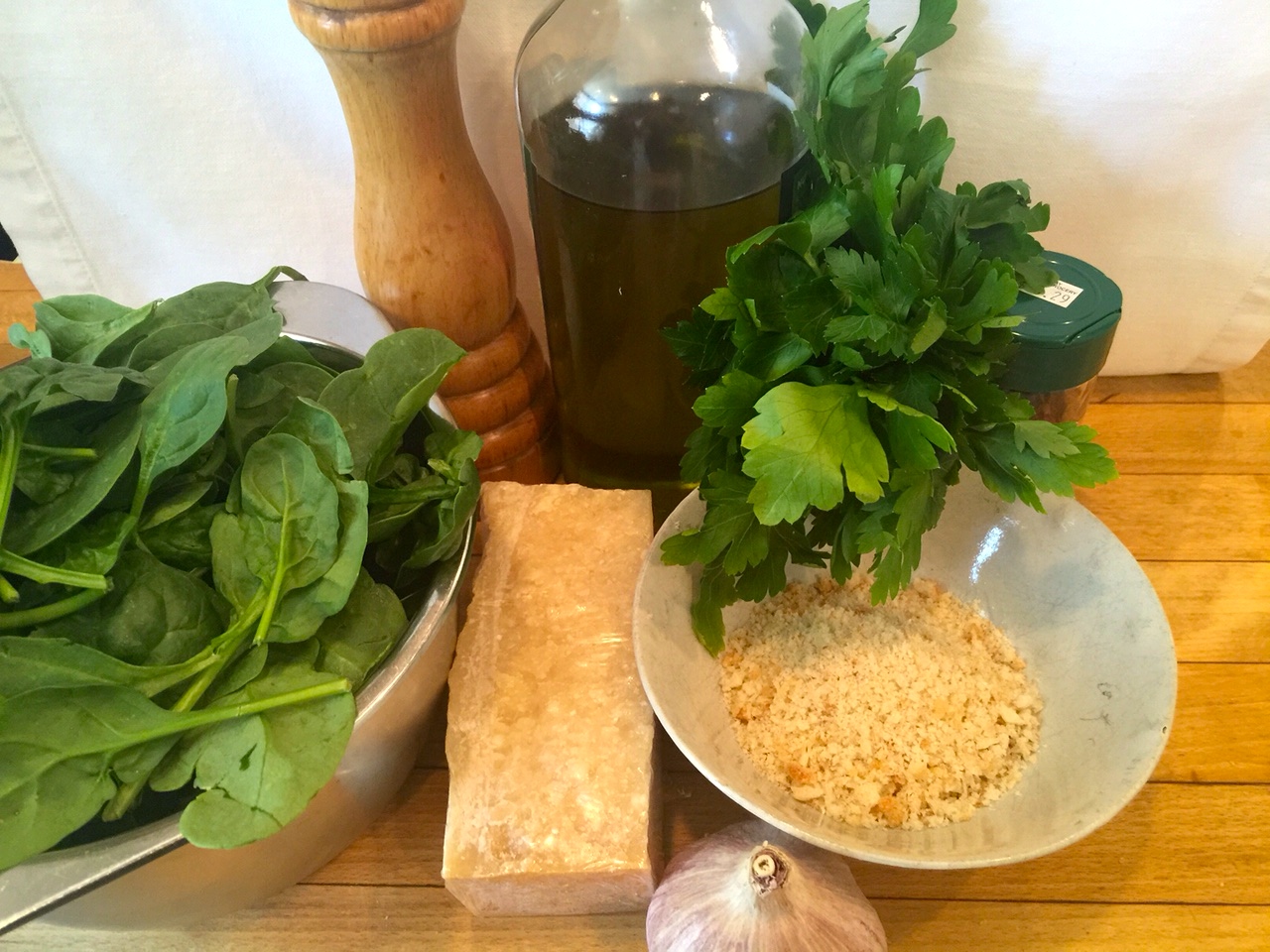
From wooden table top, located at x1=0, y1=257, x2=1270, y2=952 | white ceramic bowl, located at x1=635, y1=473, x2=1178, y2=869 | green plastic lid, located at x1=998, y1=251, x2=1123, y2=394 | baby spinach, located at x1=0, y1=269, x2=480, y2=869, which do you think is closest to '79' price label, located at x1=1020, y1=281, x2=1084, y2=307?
green plastic lid, located at x1=998, y1=251, x2=1123, y2=394

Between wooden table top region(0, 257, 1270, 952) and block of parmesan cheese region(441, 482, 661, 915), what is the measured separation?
0.16ft

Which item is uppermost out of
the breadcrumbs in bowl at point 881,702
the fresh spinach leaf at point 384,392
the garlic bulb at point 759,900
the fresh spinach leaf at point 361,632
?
the fresh spinach leaf at point 384,392

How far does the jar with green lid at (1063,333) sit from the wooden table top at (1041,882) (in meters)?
0.22

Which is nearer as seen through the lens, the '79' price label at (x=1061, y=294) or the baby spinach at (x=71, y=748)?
the baby spinach at (x=71, y=748)

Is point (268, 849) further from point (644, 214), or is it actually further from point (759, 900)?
point (644, 214)

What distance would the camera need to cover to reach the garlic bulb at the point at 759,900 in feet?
1.36

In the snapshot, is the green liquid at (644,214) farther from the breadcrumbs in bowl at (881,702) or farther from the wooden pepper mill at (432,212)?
the breadcrumbs in bowl at (881,702)

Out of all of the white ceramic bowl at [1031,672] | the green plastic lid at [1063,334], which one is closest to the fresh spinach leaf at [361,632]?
the white ceramic bowl at [1031,672]

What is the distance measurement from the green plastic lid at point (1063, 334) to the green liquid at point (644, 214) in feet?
0.58

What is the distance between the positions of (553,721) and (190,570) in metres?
0.20

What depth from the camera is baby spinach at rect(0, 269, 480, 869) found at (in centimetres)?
36

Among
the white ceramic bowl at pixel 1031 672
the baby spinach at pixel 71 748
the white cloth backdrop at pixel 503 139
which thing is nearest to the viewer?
the baby spinach at pixel 71 748

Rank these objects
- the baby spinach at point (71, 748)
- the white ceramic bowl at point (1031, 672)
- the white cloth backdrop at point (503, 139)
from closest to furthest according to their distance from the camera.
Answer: the baby spinach at point (71, 748) < the white ceramic bowl at point (1031, 672) < the white cloth backdrop at point (503, 139)

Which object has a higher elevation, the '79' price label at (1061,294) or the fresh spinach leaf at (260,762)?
the '79' price label at (1061,294)
